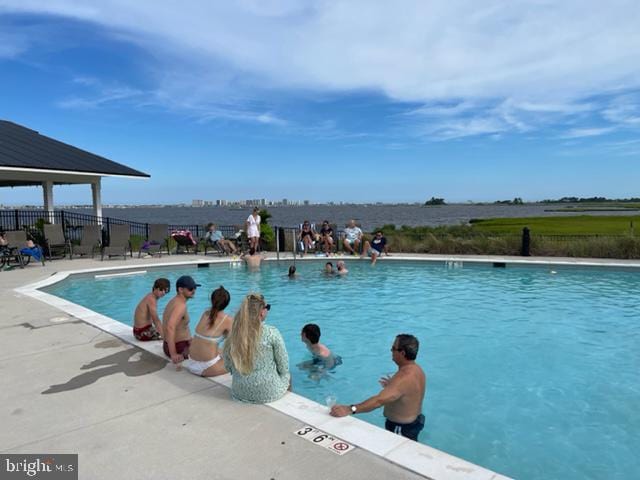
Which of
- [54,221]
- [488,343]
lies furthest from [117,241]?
[488,343]

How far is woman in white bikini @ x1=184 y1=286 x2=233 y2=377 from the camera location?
4.24 m

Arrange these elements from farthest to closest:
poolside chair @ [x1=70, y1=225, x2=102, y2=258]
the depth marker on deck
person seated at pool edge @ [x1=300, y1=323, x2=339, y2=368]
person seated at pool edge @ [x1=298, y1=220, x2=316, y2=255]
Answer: person seated at pool edge @ [x1=298, y1=220, x2=316, y2=255] → poolside chair @ [x1=70, y1=225, x2=102, y2=258] → person seated at pool edge @ [x1=300, y1=323, x2=339, y2=368] → the depth marker on deck

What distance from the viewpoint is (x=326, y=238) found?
15.7 meters

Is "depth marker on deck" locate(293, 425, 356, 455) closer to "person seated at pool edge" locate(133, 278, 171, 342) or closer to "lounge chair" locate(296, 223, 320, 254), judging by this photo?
"person seated at pool edge" locate(133, 278, 171, 342)

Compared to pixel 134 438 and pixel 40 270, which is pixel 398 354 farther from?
pixel 40 270

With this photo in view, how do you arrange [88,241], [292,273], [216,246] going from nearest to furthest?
[292,273]
[88,241]
[216,246]

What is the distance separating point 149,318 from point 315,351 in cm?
208

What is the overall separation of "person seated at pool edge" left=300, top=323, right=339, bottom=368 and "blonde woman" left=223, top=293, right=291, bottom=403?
5.71ft

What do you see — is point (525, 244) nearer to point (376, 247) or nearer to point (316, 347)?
point (376, 247)

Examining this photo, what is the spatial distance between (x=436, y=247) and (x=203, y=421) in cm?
1394

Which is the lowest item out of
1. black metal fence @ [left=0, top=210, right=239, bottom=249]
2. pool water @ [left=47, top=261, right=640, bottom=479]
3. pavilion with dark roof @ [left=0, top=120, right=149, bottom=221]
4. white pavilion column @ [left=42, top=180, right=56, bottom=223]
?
pool water @ [left=47, top=261, right=640, bottom=479]

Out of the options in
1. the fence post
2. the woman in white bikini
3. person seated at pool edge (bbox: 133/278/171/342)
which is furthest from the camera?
the fence post

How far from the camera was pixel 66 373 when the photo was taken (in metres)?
4.33

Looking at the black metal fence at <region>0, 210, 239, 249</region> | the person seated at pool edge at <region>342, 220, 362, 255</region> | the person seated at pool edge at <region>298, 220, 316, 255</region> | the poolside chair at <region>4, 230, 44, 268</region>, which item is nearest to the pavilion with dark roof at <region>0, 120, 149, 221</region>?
the black metal fence at <region>0, 210, 239, 249</region>
